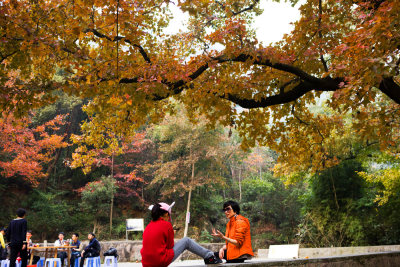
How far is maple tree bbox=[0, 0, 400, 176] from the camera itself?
444 centimetres

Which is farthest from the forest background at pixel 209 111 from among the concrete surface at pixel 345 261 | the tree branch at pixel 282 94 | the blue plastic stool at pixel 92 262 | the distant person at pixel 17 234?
the blue plastic stool at pixel 92 262

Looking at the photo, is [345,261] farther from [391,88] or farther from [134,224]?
[134,224]

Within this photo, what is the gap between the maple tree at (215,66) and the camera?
4438 millimetres

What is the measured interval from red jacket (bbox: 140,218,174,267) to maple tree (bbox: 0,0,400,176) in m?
1.94

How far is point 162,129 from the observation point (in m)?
19.1

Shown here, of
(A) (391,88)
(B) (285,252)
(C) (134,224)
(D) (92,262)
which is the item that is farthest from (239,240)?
(C) (134,224)

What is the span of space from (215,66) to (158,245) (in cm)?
327

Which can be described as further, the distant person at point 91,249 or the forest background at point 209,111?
the distant person at point 91,249

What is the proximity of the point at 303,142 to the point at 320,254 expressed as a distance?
→ 17.4 ft

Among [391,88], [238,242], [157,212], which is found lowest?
[238,242]

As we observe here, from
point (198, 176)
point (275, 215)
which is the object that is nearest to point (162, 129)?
point (198, 176)

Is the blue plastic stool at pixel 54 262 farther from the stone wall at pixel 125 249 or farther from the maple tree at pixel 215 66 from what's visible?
the stone wall at pixel 125 249

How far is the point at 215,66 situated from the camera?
5.82m

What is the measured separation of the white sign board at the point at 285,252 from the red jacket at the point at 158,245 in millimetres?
8560
